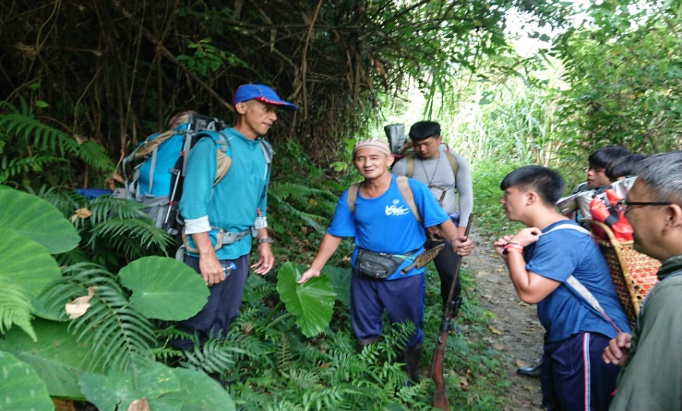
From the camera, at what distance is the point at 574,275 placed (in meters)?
2.13

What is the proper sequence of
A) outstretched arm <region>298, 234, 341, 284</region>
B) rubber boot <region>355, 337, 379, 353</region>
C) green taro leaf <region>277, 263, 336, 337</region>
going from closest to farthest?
1. green taro leaf <region>277, 263, 336, 337</region>
2. outstretched arm <region>298, 234, 341, 284</region>
3. rubber boot <region>355, 337, 379, 353</region>

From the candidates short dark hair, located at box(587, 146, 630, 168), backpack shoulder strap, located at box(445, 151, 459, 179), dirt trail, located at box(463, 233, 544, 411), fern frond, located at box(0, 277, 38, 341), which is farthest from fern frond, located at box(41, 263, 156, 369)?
short dark hair, located at box(587, 146, 630, 168)

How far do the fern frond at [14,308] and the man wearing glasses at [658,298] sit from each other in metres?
1.85

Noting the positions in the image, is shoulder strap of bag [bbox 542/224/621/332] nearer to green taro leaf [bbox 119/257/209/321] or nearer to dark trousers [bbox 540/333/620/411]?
dark trousers [bbox 540/333/620/411]

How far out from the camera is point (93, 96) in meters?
4.14

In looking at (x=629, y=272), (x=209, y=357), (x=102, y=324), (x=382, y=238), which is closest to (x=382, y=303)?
(x=382, y=238)

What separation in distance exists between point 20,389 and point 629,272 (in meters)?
2.47

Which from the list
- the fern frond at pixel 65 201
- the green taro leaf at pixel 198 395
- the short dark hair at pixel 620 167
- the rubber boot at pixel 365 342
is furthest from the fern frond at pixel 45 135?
the short dark hair at pixel 620 167

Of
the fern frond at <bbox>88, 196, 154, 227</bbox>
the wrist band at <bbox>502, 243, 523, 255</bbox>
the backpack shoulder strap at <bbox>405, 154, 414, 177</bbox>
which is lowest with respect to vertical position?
the fern frond at <bbox>88, 196, 154, 227</bbox>

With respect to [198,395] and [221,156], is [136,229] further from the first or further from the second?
[198,395]

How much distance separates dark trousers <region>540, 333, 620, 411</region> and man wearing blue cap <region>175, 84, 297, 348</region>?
185cm

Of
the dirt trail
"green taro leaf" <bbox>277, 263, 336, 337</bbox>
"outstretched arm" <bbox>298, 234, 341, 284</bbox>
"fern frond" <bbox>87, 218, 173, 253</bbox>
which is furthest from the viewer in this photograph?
the dirt trail

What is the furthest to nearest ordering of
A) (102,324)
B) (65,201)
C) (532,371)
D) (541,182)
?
(532,371), (65,201), (541,182), (102,324)

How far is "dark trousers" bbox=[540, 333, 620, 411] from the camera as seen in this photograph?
6.95 ft
